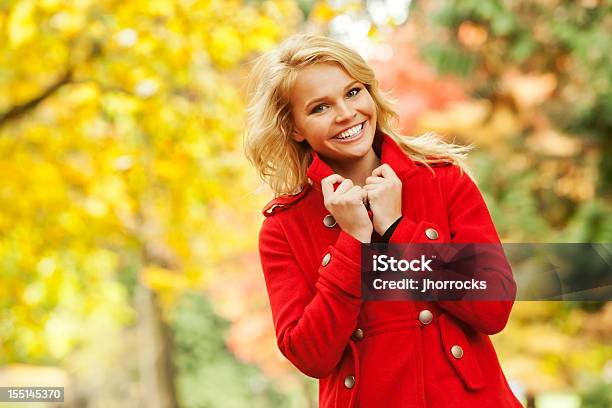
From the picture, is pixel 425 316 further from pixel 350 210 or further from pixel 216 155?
pixel 216 155

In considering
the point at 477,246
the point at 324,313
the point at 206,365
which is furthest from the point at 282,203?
the point at 206,365

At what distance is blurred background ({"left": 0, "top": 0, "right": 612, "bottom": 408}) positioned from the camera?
17.5 ft

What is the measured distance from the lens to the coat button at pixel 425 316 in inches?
68.9

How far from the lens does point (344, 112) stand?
1872 mm

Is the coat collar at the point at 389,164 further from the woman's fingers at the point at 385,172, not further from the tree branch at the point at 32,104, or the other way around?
the tree branch at the point at 32,104

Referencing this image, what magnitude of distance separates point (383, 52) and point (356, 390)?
911cm

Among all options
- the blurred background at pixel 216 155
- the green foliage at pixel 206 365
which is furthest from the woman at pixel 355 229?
the green foliage at pixel 206 365

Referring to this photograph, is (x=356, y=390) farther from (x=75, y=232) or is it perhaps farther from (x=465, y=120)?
(x=465, y=120)

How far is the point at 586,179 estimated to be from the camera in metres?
10.8

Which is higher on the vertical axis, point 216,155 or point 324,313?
point 216,155

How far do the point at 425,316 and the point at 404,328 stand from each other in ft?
0.16

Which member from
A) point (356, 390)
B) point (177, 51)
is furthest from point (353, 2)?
point (356, 390)

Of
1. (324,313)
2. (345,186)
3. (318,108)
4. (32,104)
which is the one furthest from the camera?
(32,104)

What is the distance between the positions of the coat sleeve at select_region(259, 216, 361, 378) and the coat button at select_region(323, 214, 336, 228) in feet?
0.26
